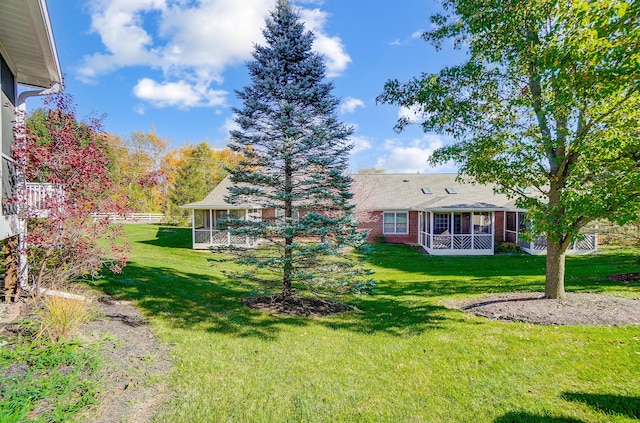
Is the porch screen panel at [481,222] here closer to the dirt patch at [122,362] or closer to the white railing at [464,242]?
the white railing at [464,242]

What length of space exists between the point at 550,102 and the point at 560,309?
12.9 feet

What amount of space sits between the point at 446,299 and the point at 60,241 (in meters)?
7.95

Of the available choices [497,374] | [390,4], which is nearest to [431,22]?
[390,4]

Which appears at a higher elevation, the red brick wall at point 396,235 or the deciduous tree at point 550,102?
the deciduous tree at point 550,102

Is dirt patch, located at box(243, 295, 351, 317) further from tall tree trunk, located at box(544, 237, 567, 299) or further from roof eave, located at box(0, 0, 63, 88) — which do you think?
roof eave, located at box(0, 0, 63, 88)

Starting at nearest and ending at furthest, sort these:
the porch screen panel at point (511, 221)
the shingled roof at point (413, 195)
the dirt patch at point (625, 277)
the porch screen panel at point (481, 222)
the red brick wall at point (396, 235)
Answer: the dirt patch at point (625, 277), the shingled roof at point (413, 195), the porch screen panel at point (511, 221), the porch screen panel at point (481, 222), the red brick wall at point (396, 235)

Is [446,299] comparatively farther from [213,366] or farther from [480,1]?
[480,1]

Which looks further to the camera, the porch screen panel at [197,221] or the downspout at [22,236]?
the porch screen panel at [197,221]

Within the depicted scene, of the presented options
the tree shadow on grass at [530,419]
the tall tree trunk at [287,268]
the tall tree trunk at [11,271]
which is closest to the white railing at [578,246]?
the tall tree trunk at [287,268]

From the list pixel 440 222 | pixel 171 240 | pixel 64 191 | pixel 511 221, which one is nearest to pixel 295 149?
pixel 64 191

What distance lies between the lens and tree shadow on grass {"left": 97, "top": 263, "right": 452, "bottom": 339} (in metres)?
5.76

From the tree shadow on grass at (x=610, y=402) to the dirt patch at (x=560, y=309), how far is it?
8.15 ft

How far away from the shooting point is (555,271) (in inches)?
266

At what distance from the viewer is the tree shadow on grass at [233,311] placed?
18.9 feet
